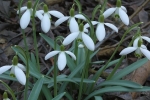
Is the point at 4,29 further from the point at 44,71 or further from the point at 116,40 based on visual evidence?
the point at 116,40

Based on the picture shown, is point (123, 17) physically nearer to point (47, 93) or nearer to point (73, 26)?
point (73, 26)

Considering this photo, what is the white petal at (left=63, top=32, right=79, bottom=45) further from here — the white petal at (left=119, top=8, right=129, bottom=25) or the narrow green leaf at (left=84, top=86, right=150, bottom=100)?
the narrow green leaf at (left=84, top=86, right=150, bottom=100)

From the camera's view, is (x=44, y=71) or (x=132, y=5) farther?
(x=132, y=5)

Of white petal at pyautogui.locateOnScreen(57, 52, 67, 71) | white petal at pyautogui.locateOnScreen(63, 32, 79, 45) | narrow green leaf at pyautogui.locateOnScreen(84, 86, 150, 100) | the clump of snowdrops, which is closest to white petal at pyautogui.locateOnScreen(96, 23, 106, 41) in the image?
the clump of snowdrops

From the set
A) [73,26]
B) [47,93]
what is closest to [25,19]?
[73,26]

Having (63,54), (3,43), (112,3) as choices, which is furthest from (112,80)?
(112,3)

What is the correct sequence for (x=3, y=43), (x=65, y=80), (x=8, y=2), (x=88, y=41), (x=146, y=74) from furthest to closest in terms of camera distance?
(x=8, y=2) → (x=3, y=43) → (x=146, y=74) → (x=65, y=80) → (x=88, y=41)
